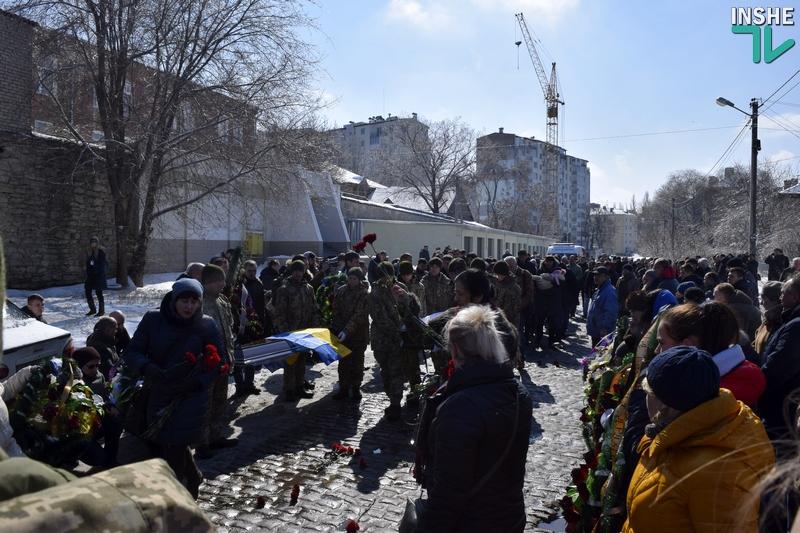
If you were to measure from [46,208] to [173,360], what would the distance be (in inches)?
754

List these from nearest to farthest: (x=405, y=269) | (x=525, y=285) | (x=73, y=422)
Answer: (x=73, y=422), (x=405, y=269), (x=525, y=285)

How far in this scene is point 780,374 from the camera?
4.12 m

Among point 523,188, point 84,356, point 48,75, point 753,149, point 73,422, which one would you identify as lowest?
point 73,422

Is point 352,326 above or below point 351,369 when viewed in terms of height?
above

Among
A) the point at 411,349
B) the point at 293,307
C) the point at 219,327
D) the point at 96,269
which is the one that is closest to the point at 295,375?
the point at 293,307

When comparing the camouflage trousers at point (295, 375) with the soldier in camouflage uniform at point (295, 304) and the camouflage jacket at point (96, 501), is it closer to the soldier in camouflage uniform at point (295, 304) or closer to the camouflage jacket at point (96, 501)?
the soldier in camouflage uniform at point (295, 304)

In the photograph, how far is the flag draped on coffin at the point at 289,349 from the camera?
26.3 feet

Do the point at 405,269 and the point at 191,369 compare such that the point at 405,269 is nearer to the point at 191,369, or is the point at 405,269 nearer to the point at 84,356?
the point at 84,356

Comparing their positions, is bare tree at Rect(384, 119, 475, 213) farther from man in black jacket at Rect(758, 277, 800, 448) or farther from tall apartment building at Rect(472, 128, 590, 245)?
man in black jacket at Rect(758, 277, 800, 448)

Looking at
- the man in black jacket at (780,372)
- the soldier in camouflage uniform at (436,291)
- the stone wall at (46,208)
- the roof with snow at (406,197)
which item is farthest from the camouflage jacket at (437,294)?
the roof with snow at (406,197)

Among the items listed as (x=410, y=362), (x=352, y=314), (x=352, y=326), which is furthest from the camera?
(x=352, y=314)

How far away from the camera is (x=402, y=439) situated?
712cm

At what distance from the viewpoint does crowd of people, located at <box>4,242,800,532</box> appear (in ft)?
7.66

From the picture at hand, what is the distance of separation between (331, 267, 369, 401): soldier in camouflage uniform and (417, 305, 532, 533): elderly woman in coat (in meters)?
5.53
